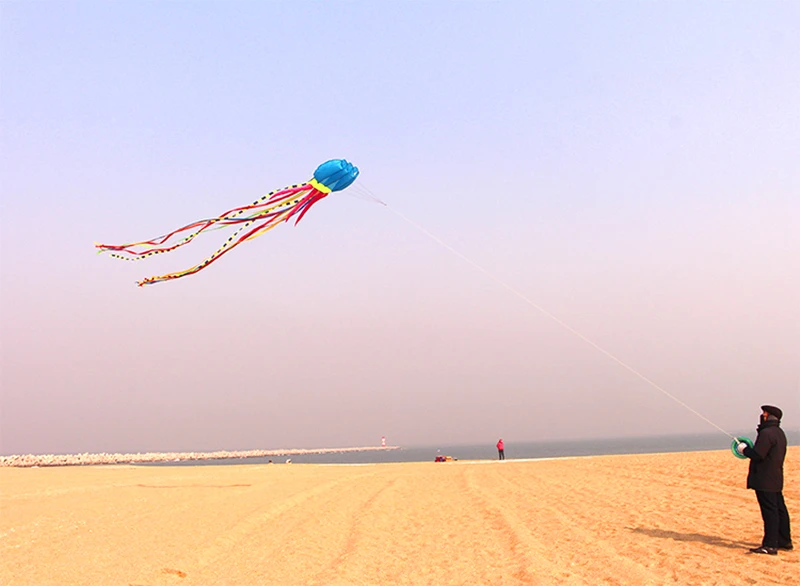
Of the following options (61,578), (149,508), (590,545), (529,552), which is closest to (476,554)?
(529,552)

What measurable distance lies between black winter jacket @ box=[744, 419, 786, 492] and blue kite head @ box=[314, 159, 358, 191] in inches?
334

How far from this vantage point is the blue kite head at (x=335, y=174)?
1211cm

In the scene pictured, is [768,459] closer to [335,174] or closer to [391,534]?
[391,534]

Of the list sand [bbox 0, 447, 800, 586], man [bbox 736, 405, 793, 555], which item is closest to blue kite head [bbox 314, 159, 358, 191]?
sand [bbox 0, 447, 800, 586]

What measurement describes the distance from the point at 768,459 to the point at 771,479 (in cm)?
26

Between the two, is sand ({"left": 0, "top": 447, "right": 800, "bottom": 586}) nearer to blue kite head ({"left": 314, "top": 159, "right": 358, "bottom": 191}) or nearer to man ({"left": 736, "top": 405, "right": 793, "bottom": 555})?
man ({"left": 736, "top": 405, "right": 793, "bottom": 555})

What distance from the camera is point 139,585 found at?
23.8 ft

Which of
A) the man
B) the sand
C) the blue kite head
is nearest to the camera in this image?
the sand

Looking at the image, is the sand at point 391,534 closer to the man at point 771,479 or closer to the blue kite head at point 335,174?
the man at point 771,479

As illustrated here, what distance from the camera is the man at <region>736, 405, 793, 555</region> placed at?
770 cm

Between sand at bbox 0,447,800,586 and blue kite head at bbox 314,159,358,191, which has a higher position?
blue kite head at bbox 314,159,358,191

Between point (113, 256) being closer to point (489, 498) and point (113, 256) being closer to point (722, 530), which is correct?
point (489, 498)

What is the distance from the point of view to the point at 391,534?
33.3 ft

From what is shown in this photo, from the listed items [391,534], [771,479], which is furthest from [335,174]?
[771,479]
